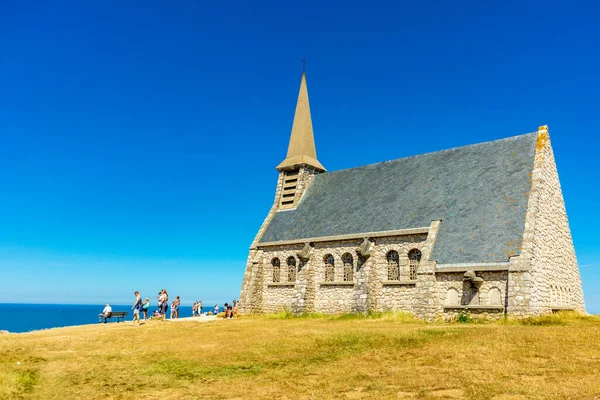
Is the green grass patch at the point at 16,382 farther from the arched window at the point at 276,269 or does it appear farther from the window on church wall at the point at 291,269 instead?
the arched window at the point at 276,269

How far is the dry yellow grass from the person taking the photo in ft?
32.4

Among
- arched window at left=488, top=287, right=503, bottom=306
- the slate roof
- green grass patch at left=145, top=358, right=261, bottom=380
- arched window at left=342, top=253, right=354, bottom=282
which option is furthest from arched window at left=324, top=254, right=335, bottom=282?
green grass patch at left=145, top=358, right=261, bottom=380

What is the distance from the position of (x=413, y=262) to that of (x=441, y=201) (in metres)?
4.19

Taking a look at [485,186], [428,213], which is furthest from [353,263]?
[485,186]

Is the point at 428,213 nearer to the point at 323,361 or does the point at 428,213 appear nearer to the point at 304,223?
the point at 304,223

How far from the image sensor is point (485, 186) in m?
26.4

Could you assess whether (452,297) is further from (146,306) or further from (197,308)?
(197,308)

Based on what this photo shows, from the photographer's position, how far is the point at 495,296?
21797mm

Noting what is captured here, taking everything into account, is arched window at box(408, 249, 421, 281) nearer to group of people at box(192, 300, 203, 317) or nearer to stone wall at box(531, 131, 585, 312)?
stone wall at box(531, 131, 585, 312)

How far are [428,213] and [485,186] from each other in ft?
11.6

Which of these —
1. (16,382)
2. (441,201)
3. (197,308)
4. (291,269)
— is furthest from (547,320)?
(197,308)

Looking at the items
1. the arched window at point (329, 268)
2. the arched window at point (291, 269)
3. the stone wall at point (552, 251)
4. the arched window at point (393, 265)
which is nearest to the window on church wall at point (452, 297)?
the stone wall at point (552, 251)

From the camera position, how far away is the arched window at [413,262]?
26297mm

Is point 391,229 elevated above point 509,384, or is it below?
above
